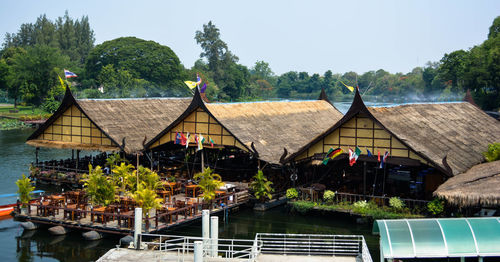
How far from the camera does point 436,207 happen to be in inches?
975

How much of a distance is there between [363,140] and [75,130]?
17.2m

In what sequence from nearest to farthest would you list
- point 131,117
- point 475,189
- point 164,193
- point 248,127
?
point 475,189 < point 164,193 < point 248,127 < point 131,117

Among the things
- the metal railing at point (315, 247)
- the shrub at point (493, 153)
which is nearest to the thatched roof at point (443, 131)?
the shrub at point (493, 153)

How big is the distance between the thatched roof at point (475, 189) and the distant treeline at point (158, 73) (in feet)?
101

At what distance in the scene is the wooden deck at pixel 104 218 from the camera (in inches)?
930

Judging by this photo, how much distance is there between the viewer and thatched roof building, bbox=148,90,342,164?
102 ft

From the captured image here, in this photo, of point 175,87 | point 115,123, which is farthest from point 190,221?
point 175,87

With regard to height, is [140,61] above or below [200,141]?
above

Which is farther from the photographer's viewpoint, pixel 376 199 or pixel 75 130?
pixel 75 130

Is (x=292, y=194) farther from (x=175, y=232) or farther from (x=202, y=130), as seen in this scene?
(x=202, y=130)

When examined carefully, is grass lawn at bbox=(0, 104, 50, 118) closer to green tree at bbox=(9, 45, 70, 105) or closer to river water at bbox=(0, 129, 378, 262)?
green tree at bbox=(9, 45, 70, 105)

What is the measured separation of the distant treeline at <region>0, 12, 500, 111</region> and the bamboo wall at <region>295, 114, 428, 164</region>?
91.9 ft

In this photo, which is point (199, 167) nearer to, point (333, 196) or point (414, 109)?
point (333, 196)

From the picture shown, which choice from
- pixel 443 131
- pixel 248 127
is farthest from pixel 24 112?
pixel 443 131
